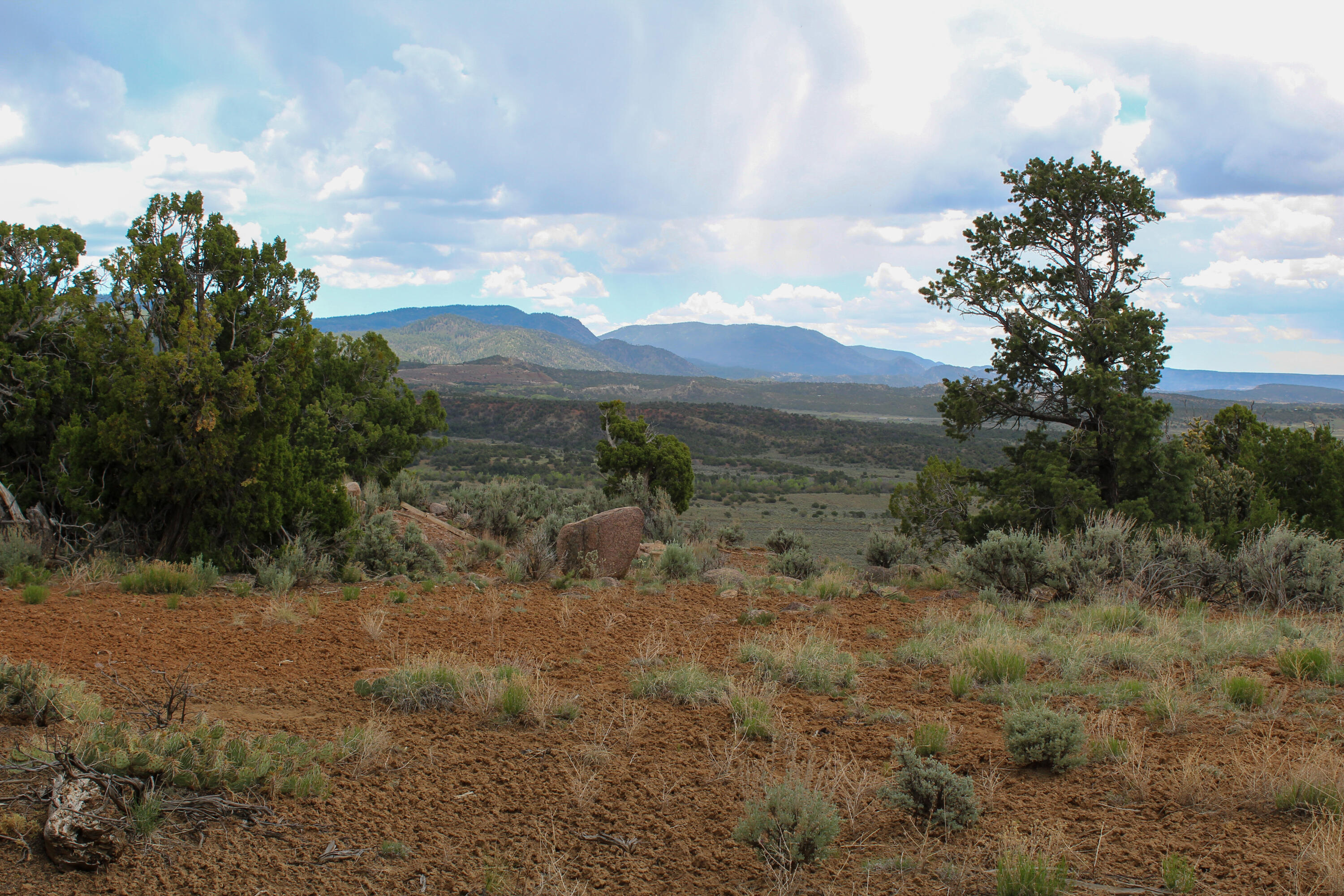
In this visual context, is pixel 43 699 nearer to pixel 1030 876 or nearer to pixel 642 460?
pixel 1030 876

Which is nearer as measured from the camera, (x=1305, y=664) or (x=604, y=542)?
(x=1305, y=664)

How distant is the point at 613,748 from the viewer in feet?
16.0

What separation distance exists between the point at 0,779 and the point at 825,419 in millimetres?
73365

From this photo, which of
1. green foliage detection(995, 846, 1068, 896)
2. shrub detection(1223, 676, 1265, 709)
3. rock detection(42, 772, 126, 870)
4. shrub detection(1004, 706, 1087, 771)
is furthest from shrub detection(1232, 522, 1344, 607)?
rock detection(42, 772, 126, 870)

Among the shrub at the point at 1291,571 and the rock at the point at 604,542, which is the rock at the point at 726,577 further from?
the shrub at the point at 1291,571

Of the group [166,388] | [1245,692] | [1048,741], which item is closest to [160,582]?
A: [166,388]

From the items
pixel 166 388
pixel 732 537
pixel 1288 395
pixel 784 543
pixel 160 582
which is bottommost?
pixel 732 537

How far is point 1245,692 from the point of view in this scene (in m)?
5.63

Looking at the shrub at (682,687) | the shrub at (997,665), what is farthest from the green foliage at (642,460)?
the shrub at (682,687)

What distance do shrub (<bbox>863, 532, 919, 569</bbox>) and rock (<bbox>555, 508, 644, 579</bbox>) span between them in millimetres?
6378

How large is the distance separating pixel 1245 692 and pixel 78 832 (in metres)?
6.65

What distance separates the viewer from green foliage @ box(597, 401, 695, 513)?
19.8 m

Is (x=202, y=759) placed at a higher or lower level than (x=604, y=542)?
higher

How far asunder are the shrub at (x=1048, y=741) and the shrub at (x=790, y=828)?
1387 mm
